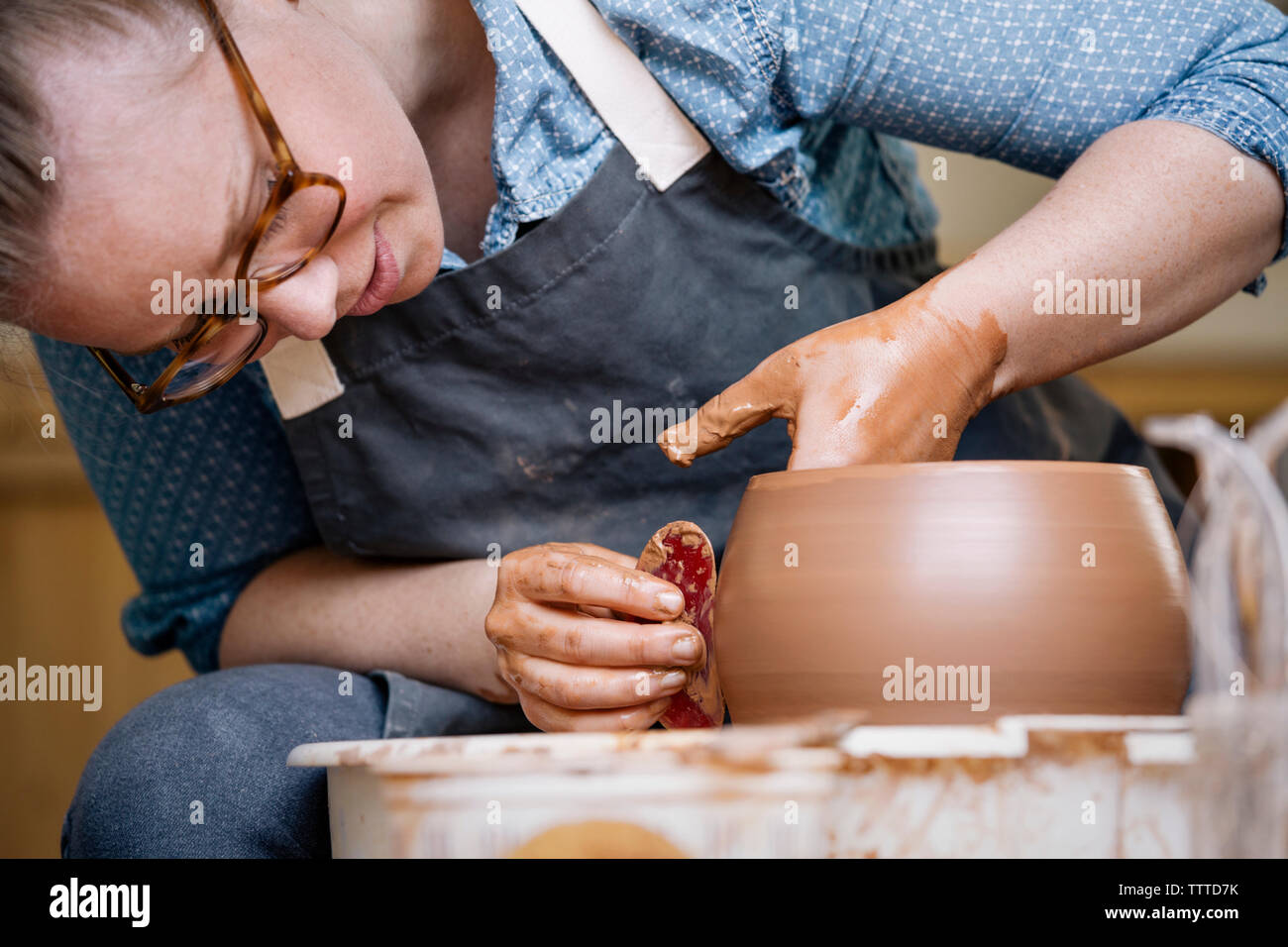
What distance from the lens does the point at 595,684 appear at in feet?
2.26

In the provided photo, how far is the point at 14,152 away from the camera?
0.63 meters

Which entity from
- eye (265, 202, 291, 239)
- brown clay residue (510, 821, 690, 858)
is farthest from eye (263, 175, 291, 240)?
brown clay residue (510, 821, 690, 858)

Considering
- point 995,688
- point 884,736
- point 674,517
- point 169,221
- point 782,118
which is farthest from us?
point 674,517

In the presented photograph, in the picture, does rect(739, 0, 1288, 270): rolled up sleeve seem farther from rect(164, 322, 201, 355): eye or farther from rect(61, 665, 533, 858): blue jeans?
rect(61, 665, 533, 858): blue jeans

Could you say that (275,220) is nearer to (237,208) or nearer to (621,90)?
(237,208)

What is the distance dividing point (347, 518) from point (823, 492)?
0.56m

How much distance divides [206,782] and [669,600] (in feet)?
1.16

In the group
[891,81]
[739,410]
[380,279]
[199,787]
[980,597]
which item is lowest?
[199,787]

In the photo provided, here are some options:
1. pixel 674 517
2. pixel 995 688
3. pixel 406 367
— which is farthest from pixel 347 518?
pixel 995 688

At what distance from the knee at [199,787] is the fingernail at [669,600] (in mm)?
287

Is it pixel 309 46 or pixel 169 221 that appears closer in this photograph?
pixel 169 221

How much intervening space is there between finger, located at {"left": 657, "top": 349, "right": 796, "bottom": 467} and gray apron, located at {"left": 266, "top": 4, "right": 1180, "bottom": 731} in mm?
257

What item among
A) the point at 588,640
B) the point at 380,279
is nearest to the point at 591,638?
the point at 588,640
